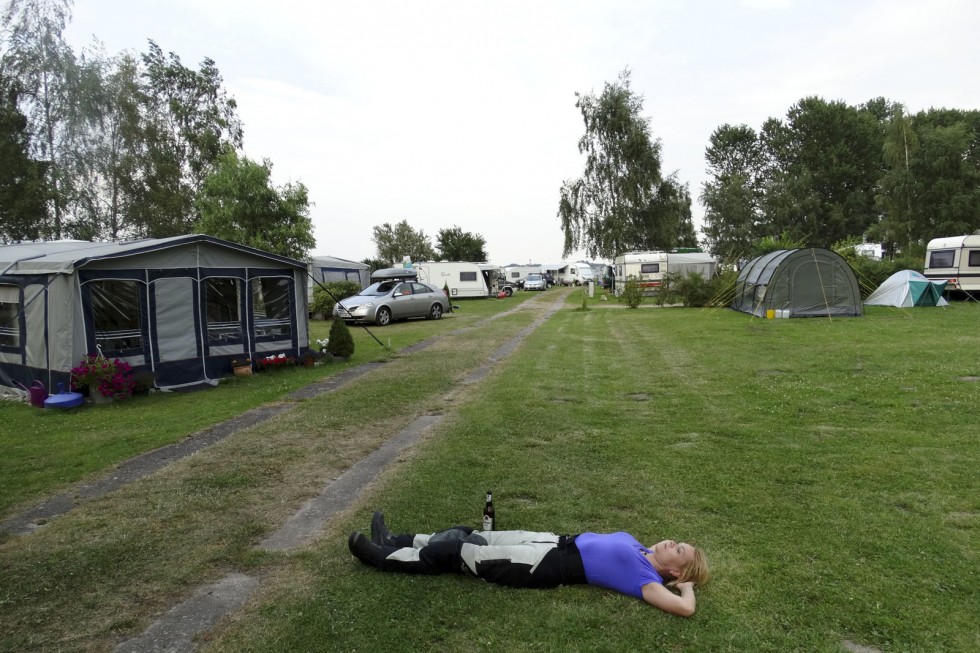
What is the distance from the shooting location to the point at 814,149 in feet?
170

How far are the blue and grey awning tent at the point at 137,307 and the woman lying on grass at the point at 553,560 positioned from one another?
24.5 feet

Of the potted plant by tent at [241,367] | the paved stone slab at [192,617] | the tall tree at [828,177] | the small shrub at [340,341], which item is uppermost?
the tall tree at [828,177]

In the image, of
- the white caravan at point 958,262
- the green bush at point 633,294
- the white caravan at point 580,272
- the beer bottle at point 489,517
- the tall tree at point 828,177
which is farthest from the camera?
the white caravan at point 580,272

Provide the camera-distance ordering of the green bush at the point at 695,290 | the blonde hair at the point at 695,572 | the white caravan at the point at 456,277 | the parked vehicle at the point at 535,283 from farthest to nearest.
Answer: the parked vehicle at the point at 535,283, the white caravan at the point at 456,277, the green bush at the point at 695,290, the blonde hair at the point at 695,572

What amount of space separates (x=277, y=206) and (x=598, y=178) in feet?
69.7

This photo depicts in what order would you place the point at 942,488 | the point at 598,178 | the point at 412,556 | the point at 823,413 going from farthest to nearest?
1. the point at 598,178
2. the point at 823,413
3. the point at 942,488
4. the point at 412,556

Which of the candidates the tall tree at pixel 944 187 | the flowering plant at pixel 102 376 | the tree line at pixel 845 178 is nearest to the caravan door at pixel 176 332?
the flowering plant at pixel 102 376

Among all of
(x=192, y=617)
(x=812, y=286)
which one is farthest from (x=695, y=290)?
(x=192, y=617)

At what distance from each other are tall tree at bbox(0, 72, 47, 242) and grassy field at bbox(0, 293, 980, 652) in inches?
915

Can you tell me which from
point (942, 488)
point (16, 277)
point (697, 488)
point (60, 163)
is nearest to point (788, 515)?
point (697, 488)

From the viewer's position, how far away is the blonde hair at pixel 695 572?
301cm

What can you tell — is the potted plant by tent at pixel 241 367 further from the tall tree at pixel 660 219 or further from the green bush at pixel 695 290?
the tall tree at pixel 660 219

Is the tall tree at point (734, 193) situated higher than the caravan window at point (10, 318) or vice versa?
the tall tree at point (734, 193)

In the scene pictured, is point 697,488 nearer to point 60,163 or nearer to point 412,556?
point 412,556
